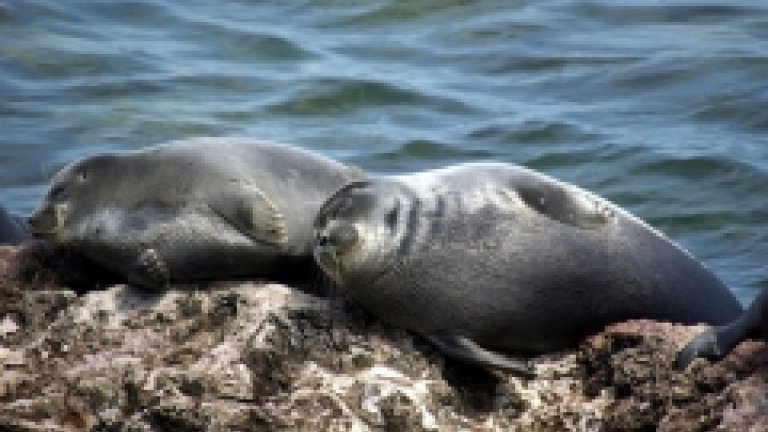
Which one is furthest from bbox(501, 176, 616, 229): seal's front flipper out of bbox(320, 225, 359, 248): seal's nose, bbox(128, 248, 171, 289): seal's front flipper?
bbox(128, 248, 171, 289): seal's front flipper

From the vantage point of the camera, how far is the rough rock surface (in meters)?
5.85

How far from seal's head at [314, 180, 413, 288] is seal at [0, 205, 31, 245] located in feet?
7.52

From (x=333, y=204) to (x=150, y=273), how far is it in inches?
26.5

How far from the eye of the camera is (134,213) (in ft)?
22.9

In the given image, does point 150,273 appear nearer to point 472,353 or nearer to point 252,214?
point 252,214

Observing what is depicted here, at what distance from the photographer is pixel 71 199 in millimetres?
7160

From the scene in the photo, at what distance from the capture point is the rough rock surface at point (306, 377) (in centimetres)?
585

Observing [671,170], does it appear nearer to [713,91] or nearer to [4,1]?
[713,91]

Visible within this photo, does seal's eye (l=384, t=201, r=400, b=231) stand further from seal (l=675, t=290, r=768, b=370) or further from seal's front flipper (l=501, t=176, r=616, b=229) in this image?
seal (l=675, t=290, r=768, b=370)

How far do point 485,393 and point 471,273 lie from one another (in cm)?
45

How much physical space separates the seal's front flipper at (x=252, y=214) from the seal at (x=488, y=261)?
304 millimetres

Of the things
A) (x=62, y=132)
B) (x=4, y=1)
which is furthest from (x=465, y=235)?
(x=4, y=1)

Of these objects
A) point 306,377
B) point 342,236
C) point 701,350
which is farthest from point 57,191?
point 701,350

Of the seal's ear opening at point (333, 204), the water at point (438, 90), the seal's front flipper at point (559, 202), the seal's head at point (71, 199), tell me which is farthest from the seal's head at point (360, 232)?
the water at point (438, 90)
